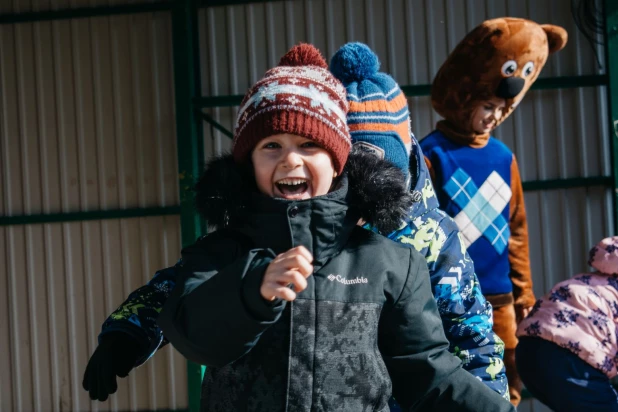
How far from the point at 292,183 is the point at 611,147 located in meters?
4.08

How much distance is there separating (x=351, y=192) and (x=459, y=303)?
354 mm

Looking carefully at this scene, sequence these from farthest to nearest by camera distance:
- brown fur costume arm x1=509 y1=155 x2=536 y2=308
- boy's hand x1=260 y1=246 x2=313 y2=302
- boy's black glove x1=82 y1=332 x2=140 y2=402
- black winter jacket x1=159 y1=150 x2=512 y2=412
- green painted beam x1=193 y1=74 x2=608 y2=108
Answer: green painted beam x1=193 y1=74 x2=608 y2=108 < brown fur costume arm x1=509 y1=155 x2=536 y2=308 < boy's black glove x1=82 y1=332 x2=140 y2=402 < black winter jacket x1=159 y1=150 x2=512 y2=412 < boy's hand x1=260 y1=246 x2=313 y2=302

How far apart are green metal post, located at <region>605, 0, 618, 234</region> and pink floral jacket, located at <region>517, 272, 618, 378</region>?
A: 2.13 metres

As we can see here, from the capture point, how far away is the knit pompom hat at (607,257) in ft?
10.2

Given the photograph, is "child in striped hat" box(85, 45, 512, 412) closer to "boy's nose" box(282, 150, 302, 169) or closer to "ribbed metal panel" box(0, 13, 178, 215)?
"boy's nose" box(282, 150, 302, 169)

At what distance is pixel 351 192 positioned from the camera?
5.22 feet

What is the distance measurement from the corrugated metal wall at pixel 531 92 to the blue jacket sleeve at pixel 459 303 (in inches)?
151

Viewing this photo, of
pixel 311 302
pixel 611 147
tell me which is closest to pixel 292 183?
pixel 311 302

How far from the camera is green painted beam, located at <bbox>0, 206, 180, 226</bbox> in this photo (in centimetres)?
562

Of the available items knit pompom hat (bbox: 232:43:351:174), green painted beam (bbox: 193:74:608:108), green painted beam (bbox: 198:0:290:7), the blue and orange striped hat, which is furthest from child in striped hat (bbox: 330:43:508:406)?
green painted beam (bbox: 198:0:290:7)

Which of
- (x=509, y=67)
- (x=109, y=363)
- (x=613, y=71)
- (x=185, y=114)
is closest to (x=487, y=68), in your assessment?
(x=509, y=67)

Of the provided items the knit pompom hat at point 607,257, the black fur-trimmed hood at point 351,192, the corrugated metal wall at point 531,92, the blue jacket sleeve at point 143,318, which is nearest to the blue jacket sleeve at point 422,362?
the black fur-trimmed hood at point 351,192

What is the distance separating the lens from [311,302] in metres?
1.44

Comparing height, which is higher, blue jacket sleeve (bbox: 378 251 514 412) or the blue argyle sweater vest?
the blue argyle sweater vest
